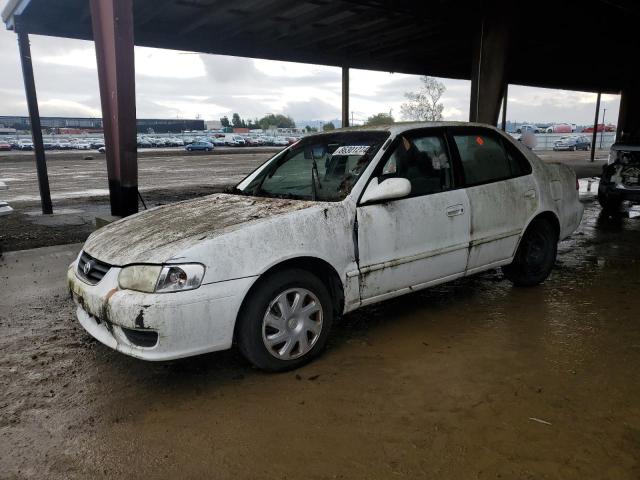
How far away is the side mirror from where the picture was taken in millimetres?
3516

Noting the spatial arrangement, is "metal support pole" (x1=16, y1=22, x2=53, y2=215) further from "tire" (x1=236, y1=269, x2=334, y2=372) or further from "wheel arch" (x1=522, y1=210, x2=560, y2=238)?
"wheel arch" (x1=522, y1=210, x2=560, y2=238)

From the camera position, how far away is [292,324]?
10.6 ft

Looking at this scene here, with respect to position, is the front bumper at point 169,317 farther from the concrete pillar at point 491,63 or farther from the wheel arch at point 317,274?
the concrete pillar at point 491,63

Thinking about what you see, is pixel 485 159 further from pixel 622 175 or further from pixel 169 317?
pixel 622 175

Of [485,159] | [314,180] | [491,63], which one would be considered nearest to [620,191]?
[491,63]

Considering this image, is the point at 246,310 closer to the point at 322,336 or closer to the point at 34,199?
the point at 322,336

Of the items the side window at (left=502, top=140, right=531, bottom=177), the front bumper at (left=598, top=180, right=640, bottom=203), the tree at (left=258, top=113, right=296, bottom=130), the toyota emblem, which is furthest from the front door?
the tree at (left=258, top=113, right=296, bottom=130)

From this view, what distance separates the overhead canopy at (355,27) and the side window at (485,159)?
6597 mm

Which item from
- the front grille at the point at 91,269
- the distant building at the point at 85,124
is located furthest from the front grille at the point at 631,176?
the distant building at the point at 85,124

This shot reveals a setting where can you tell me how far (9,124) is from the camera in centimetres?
9438

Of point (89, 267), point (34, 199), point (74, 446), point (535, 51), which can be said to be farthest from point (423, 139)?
point (535, 51)

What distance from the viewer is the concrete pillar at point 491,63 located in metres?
→ 11.3

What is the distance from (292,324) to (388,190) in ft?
3.75

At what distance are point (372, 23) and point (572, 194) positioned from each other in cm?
935
